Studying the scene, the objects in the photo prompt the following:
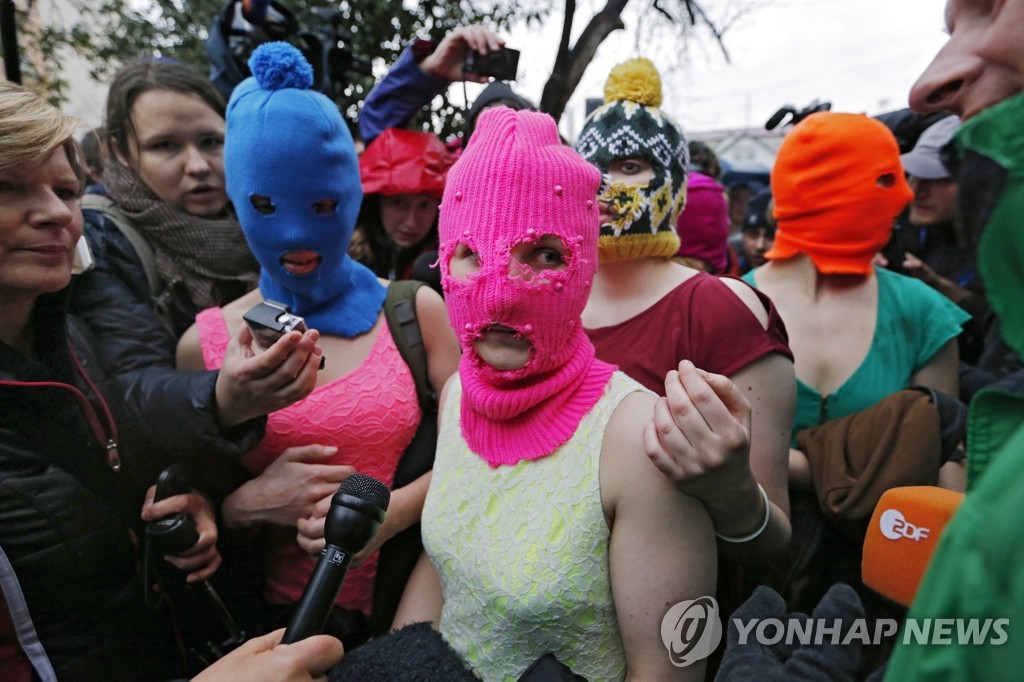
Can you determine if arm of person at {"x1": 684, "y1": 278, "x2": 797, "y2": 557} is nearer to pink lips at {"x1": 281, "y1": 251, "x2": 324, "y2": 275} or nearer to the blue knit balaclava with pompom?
the blue knit balaclava with pompom

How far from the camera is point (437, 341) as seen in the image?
2.18 metres

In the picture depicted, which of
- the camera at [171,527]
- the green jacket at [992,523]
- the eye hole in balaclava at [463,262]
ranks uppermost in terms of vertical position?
the green jacket at [992,523]

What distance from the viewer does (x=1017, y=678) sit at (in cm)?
62

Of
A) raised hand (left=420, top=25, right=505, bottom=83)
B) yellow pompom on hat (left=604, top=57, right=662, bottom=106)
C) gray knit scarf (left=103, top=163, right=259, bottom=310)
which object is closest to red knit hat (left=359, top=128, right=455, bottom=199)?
raised hand (left=420, top=25, right=505, bottom=83)

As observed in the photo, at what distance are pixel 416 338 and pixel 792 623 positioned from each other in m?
1.41

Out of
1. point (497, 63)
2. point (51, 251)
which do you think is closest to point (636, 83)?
point (497, 63)

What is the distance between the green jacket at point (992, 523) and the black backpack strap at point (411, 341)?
159 cm

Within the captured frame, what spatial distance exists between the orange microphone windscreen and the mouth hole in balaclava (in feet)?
2.54

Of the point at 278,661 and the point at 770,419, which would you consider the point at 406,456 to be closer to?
the point at 278,661

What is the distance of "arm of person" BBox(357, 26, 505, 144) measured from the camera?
9.87ft

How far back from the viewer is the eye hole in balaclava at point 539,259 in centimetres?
145

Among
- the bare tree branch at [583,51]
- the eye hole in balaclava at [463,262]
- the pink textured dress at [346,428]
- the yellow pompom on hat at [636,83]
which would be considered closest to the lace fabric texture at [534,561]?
the eye hole in balaclava at [463,262]

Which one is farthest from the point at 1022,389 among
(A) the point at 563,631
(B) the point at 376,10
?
(B) the point at 376,10

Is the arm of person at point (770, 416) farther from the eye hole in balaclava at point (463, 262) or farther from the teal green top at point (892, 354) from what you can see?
the eye hole in balaclava at point (463, 262)
